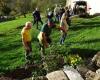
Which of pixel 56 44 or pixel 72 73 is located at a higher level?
pixel 72 73

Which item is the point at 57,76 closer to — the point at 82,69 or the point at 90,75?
the point at 90,75

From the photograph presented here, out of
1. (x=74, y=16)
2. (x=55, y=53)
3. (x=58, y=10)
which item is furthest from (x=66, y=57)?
(x=74, y=16)

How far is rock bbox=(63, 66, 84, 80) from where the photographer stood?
1556 cm

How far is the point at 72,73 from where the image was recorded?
52.6 ft

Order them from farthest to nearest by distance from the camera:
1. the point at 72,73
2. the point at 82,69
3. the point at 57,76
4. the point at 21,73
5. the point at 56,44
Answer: the point at 56,44 → the point at 21,73 → the point at 82,69 → the point at 72,73 → the point at 57,76

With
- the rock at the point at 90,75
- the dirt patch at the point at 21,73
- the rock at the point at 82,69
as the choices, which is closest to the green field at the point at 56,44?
the dirt patch at the point at 21,73

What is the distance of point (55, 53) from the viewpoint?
18.6 metres

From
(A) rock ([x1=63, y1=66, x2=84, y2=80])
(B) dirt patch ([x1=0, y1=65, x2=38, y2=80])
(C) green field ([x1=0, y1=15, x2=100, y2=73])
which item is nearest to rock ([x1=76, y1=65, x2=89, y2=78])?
(A) rock ([x1=63, y1=66, x2=84, y2=80])

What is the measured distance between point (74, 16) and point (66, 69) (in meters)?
24.5

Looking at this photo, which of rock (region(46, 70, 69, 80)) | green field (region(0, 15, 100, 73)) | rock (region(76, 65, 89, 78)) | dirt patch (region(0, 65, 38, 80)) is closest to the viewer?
rock (region(46, 70, 69, 80))

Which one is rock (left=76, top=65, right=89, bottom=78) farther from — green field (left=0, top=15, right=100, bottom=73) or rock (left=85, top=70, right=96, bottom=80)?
green field (left=0, top=15, right=100, bottom=73)

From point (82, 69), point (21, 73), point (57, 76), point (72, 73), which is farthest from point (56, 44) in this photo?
point (57, 76)

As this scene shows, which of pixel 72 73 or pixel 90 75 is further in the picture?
pixel 72 73

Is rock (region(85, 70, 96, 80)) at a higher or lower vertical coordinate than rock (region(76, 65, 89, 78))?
higher
